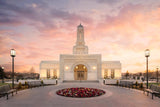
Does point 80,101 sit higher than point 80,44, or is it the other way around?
point 80,44

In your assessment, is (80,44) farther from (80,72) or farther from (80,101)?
(80,101)

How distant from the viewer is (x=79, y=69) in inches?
1198

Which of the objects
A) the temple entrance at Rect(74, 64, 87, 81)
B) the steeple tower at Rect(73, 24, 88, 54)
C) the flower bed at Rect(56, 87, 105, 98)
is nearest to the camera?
the flower bed at Rect(56, 87, 105, 98)

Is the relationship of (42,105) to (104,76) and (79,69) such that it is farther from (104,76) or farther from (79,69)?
(104,76)

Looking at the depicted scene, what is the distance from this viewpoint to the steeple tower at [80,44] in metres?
35.0

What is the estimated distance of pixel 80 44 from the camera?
35.4 m

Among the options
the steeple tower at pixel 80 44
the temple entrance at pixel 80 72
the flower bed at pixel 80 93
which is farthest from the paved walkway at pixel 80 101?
the steeple tower at pixel 80 44

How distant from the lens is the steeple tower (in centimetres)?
3503

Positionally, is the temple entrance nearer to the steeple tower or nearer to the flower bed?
the steeple tower

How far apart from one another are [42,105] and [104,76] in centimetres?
2742

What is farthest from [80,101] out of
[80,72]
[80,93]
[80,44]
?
[80,44]

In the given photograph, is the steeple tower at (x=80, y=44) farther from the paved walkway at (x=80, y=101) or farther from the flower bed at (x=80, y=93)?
the paved walkway at (x=80, y=101)

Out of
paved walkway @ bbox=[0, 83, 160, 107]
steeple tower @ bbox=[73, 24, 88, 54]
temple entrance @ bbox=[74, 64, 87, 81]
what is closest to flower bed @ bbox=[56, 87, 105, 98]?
paved walkway @ bbox=[0, 83, 160, 107]

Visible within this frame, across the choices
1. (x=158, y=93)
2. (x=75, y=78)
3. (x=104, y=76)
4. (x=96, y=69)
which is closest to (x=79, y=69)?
(x=75, y=78)
